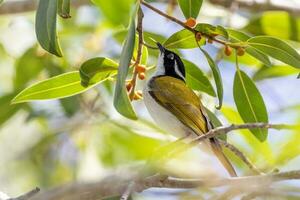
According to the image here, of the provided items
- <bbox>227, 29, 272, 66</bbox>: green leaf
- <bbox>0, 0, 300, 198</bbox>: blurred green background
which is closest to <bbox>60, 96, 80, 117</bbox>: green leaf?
<bbox>0, 0, 300, 198</bbox>: blurred green background

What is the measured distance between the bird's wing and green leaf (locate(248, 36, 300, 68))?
27.5 inches

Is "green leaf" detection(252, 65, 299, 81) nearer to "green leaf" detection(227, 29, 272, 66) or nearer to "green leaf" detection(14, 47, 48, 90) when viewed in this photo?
"green leaf" detection(227, 29, 272, 66)

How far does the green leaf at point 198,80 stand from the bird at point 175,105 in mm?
187

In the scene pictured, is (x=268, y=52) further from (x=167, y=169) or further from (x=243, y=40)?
(x=167, y=169)

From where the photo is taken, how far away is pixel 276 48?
235cm

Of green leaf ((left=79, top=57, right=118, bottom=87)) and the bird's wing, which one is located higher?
the bird's wing

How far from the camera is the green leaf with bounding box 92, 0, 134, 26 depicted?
4.80 feet

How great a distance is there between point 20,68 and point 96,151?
26.4 inches

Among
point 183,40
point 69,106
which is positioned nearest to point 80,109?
point 69,106

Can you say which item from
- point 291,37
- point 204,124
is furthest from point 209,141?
point 291,37

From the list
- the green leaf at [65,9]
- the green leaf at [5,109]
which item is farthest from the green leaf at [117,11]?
the green leaf at [5,109]

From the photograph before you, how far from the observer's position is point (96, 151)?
13.8 feet

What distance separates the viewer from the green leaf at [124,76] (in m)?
1.82

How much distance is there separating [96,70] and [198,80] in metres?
0.47
